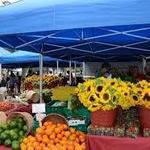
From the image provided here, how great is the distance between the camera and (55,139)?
183 inches

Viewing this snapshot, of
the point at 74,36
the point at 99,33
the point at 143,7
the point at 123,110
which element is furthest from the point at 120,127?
the point at 74,36

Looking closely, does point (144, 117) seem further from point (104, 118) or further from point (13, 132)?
point (13, 132)

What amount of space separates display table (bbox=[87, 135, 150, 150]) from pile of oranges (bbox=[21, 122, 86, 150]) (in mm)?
279

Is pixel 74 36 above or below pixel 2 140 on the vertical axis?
above

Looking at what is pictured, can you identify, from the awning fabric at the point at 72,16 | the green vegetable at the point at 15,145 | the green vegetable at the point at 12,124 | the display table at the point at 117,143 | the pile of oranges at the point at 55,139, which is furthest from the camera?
the green vegetable at the point at 12,124

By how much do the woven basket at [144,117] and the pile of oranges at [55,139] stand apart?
707 mm

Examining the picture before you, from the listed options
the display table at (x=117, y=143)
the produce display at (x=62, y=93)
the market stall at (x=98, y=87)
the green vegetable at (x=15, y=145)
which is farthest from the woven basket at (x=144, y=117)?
the produce display at (x=62, y=93)

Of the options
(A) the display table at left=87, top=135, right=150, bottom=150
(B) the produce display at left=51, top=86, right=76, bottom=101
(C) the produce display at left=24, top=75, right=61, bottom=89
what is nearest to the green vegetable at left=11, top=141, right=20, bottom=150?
(A) the display table at left=87, top=135, right=150, bottom=150

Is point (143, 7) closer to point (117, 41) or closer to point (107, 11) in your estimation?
point (107, 11)

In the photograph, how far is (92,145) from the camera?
4273 mm

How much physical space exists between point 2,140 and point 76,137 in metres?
0.98

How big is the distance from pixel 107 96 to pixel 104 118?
0.87ft

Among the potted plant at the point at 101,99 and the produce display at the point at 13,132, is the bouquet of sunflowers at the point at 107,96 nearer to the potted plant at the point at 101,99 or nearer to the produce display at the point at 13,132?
the potted plant at the point at 101,99

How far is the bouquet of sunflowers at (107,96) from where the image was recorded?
4.20 meters
